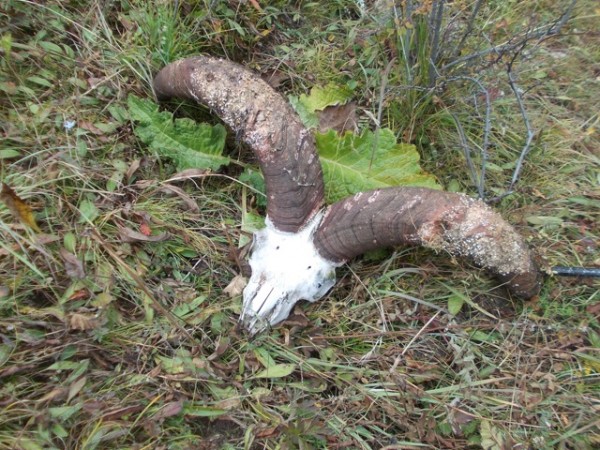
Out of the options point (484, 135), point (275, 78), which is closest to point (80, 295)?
point (275, 78)

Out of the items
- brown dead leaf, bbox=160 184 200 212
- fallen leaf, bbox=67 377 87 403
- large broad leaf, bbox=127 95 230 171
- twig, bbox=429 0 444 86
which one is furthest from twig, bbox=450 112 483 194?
fallen leaf, bbox=67 377 87 403

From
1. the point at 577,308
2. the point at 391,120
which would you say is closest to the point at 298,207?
the point at 391,120

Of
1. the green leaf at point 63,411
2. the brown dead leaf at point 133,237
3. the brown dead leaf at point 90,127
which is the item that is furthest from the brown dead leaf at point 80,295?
the brown dead leaf at point 90,127

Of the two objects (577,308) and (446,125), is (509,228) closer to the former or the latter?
(577,308)

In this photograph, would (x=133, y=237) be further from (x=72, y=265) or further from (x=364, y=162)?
(x=364, y=162)

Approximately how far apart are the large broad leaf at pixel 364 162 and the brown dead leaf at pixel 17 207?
1228 millimetres

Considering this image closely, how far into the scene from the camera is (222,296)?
2195 mm

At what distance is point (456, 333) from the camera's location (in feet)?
7.08

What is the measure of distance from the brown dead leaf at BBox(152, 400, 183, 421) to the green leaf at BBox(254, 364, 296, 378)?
314 mm

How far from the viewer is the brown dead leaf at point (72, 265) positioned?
1.97 meters

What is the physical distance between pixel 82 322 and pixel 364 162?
136 cm

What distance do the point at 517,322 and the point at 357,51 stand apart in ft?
5.24

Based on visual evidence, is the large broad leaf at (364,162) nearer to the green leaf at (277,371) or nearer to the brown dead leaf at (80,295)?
the green leaf at (277,371)

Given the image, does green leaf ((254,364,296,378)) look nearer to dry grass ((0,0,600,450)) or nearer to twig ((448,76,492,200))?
dry grass ((0,0,600,450))
